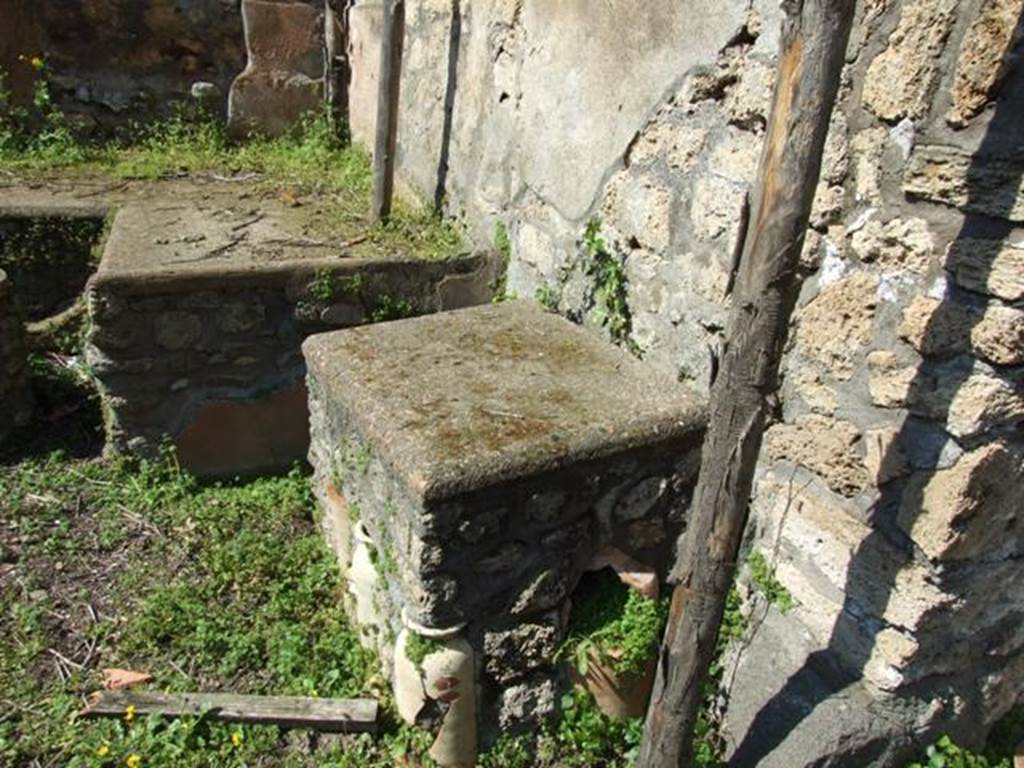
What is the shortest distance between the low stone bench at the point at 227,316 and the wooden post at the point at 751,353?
6.50 ft

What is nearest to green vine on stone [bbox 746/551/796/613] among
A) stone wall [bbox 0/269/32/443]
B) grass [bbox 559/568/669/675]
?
grass [bbox 559/568/669/675]

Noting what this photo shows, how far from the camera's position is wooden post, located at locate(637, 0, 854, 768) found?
4.40 feet

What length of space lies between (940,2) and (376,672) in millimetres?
2237

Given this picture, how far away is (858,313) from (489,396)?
965 mm

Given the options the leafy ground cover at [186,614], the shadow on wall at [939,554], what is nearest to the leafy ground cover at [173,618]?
the leafy ground cover at [186,614]

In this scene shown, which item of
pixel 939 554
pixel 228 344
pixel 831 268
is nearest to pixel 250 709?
pixel 228 344

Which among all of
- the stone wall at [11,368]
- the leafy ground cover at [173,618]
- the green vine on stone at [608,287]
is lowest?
the leafy ground cover at [173,618]

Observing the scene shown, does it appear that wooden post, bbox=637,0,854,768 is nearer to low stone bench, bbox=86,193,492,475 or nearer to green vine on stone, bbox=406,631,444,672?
green vine on stone, bbox=406,631,444,672

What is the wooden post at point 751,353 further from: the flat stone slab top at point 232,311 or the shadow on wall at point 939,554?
the flat stone slab top at point 232,311

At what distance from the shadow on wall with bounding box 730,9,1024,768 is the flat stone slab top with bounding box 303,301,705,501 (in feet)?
1.85

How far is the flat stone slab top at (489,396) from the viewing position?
1977 millimetres

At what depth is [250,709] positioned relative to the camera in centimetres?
232

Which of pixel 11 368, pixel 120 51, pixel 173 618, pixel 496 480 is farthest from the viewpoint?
pixel 120 51

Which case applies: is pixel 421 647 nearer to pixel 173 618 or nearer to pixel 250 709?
pixel 250 709
